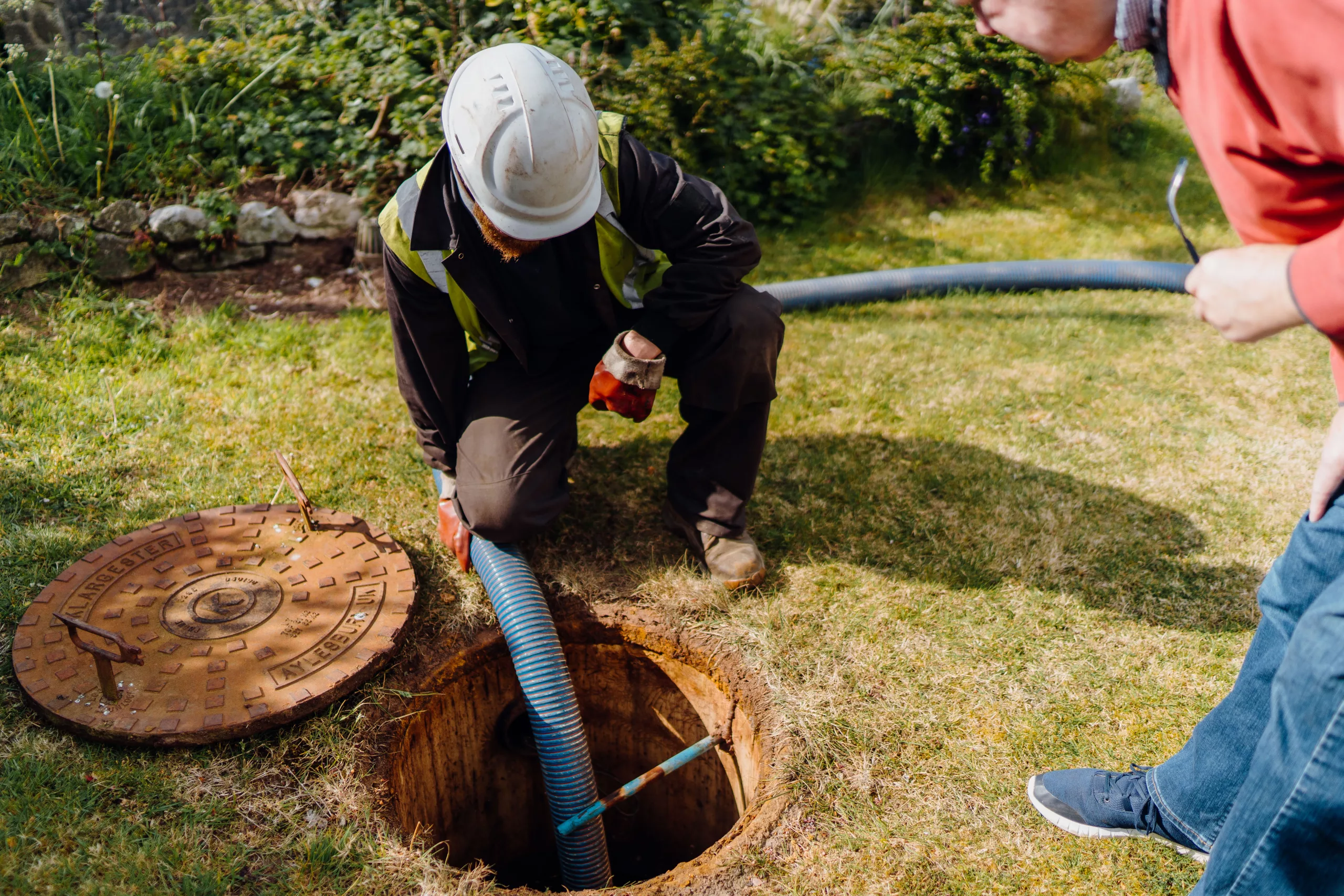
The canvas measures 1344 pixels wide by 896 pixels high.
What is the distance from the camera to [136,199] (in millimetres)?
4188

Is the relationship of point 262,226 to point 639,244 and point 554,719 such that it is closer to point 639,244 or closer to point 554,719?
point 639,244

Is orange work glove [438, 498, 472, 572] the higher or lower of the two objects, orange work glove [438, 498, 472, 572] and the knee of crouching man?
the lower

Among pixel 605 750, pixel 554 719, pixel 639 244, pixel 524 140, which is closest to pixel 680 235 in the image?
pixel 639 244

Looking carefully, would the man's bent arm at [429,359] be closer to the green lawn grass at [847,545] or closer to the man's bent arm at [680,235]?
the green lawn grass at [847,545]

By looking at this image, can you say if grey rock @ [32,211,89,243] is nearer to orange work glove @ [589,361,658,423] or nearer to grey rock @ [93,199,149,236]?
grey rock @ [93,199,149,236]

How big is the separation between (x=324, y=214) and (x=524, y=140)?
8.89 feet

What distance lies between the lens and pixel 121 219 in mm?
4035

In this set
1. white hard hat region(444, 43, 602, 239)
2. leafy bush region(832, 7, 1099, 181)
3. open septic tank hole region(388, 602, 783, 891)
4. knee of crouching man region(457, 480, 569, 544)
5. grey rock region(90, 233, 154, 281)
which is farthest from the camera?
leafy bush region(832, 7, 1099, 181)

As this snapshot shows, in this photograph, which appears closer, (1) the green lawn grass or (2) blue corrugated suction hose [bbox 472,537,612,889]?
(1) the green lawn grass

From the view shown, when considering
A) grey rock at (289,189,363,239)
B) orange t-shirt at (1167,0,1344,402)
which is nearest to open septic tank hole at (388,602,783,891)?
orange t-shirt at (1167,0,1344,402)

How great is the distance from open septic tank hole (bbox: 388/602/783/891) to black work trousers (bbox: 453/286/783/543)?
0.35m

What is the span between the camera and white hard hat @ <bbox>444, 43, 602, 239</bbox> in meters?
2.10

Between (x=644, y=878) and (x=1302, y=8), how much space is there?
3018mm

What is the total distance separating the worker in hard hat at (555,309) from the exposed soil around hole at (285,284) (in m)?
A: 1.62
